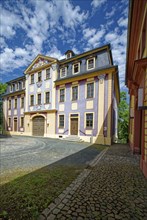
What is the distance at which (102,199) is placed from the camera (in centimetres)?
273

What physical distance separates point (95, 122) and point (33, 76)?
1313 centimetres

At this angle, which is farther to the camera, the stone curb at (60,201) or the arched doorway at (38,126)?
the arched doorway at (38,126)

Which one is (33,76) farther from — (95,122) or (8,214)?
(8,214)

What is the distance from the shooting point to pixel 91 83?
538 inches

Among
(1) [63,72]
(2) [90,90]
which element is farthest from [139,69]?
(1) [63,72]

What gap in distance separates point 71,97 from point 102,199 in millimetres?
12901

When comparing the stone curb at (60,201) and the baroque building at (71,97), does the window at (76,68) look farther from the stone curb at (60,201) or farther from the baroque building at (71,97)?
the stone curb at (60,201)

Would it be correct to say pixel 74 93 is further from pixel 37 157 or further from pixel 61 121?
pixel 37 157

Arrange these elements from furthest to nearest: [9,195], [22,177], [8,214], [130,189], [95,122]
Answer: [95,122] < [22,177] < [130,189] < [9,195] < [8,214]

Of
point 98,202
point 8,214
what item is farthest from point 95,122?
point 8,214

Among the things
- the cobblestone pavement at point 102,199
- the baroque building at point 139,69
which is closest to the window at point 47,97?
the baroque building at point 139,69

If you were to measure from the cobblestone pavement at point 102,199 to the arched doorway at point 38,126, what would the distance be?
47.8 ft

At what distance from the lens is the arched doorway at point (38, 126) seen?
17.7 m

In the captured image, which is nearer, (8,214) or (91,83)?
(8,214)
